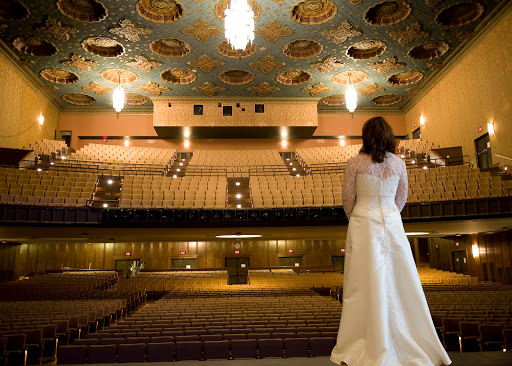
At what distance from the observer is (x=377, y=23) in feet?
42.7

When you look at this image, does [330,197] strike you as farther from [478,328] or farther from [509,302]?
[478,328]

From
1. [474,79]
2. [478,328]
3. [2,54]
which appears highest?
[2,54]

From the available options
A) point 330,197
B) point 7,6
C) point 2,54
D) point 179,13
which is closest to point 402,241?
point 330,197

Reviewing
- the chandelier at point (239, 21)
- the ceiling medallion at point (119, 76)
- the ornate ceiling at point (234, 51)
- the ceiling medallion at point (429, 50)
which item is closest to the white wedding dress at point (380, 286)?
the chandelier at point (239, 21)

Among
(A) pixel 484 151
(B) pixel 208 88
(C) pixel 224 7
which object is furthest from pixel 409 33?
(B) pixel 208 88

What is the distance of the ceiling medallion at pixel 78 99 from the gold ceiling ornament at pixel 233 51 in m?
8.63

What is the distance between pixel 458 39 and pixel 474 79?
1.64 m

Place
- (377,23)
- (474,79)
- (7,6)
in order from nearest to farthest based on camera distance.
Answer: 1. (7,6)
2. (377,23)
3. (474,79)

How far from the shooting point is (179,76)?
17.6 metres

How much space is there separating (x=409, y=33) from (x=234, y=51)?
265 inches

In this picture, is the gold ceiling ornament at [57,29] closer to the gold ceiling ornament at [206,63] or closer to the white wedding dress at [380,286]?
the gold ceiling ornament at [206,63]

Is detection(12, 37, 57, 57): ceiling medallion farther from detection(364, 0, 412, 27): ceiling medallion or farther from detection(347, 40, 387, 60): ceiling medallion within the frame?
detection(364, 0, 412, 27): ceiling medallion

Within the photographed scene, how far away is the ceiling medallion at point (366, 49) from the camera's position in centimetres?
1461

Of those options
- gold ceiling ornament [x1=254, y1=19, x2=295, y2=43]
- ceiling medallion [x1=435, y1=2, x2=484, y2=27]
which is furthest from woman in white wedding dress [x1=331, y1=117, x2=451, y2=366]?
ceiling medallion [x1=435, y1=2, x2=484, y2=27]
